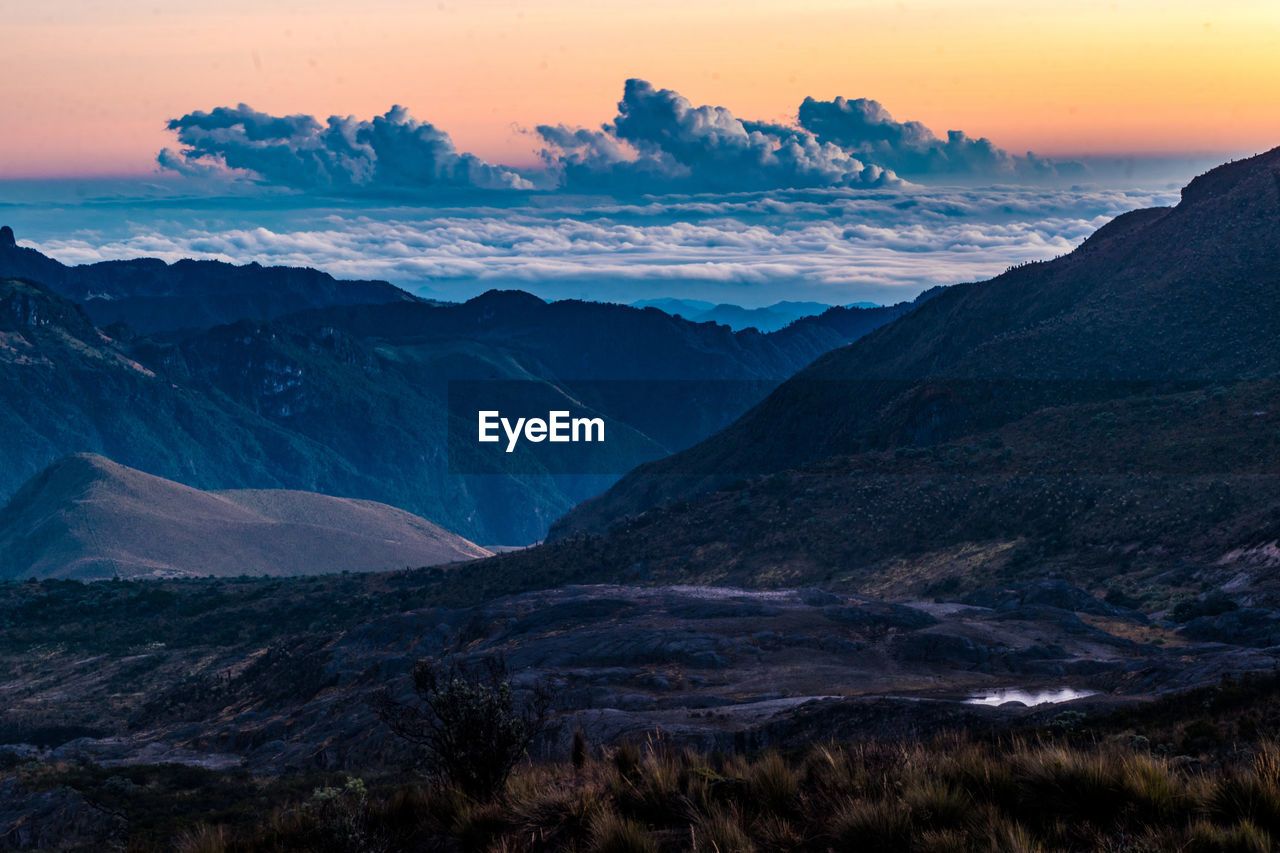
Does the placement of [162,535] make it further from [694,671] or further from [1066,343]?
[694,671]

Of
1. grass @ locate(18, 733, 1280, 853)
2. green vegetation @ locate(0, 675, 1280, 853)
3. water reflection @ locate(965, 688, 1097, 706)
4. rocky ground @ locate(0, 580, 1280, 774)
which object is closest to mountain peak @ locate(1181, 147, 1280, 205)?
rocky ground @ locate(0, 580, 1280, 774)

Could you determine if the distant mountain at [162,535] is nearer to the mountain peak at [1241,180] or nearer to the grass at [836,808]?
the mountain peak at [1241,180]

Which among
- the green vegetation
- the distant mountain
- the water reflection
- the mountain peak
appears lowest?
the distant mountain

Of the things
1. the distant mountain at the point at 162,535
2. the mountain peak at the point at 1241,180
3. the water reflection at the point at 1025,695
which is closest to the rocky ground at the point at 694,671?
the water reflection at the point at 1025,695

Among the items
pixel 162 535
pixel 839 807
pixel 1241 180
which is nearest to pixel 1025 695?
pixel 839 807

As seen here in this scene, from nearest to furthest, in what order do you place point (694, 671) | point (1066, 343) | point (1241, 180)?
1. point (694, 671)
2. point (1066, 343)
3. point (1241, 180)

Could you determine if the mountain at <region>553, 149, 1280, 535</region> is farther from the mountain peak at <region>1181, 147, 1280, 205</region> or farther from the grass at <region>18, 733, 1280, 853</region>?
the grass at <region>18, 733, 1280, 853</region>

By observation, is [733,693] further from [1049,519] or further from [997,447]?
[997,447]
